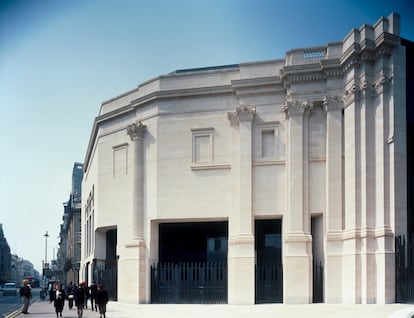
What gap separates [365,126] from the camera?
91.8 feet

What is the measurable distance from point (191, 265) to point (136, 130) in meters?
8.87

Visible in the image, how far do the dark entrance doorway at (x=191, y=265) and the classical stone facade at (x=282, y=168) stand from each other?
0.19 meters

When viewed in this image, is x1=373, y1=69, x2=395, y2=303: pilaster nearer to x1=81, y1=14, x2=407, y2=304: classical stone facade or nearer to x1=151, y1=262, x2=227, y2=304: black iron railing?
x1=81, y1=14, x2=407, y2=304: classical stone facade

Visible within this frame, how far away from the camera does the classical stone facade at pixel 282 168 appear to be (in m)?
27.2

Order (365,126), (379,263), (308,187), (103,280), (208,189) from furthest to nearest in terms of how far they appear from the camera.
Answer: (103,280), (208,189), (308,187), (365,126), (379,263)

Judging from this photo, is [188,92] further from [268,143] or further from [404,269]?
[404,269]

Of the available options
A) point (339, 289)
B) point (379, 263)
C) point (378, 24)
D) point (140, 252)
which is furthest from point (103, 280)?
point (378, 24)

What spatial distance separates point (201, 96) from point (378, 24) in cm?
1081

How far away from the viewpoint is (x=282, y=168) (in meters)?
31.1

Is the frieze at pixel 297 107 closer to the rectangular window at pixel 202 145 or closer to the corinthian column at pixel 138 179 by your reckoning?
the rectangular window at pixel 202 145

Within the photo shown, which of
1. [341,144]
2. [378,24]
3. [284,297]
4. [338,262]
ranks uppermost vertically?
[378,24]

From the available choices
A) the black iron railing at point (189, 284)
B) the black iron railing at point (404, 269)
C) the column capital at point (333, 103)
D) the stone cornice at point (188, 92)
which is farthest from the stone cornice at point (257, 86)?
the black iron railing at point (404, 269)

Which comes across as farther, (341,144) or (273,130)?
(273,130)

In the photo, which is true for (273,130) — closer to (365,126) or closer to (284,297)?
(365,126)
